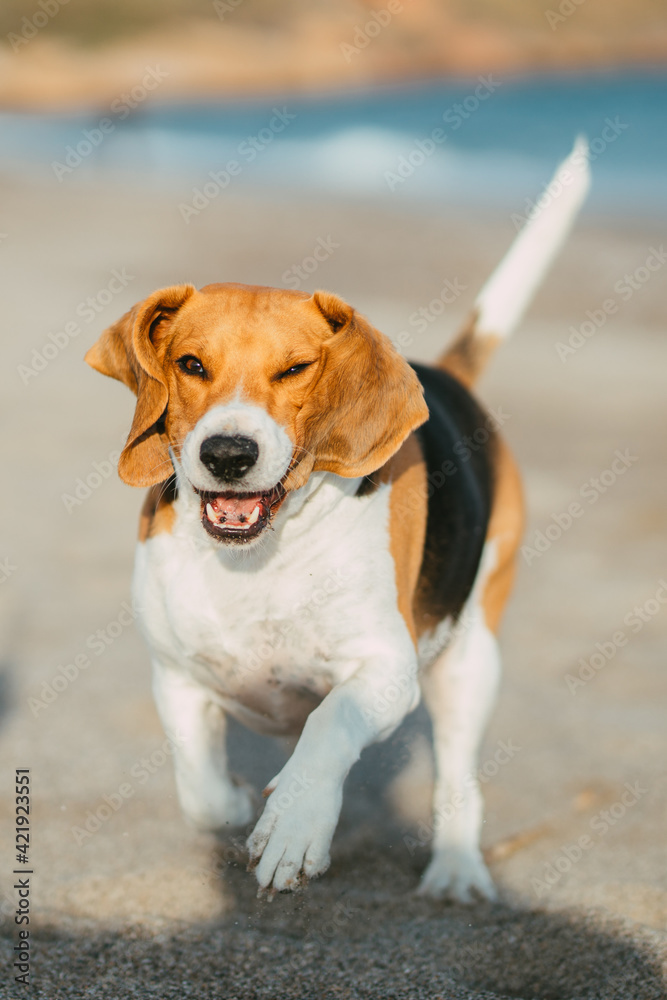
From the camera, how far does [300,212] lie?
1747cm

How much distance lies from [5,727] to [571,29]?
40.7 m

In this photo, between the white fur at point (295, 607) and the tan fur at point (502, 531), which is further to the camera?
the tan fur at point (502, 531)

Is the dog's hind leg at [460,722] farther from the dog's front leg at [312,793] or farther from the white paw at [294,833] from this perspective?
the white paw at [294,833]

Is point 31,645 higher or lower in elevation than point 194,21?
higher

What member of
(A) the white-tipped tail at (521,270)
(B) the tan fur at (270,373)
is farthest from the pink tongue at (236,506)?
(A) the white-tipped tail at (521,270)

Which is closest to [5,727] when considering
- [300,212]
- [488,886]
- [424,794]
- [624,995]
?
[424,794]

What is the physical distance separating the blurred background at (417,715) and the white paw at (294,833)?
0.46 metres

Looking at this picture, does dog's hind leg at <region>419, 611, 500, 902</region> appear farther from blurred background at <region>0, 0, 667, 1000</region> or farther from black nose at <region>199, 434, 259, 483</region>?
black nose at <region>199, 434, 259, 483</region>

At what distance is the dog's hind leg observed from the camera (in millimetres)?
4074

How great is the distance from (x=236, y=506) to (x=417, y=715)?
2.20 meters

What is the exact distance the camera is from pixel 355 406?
314 centimetres

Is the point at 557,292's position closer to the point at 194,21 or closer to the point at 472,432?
the point at 472,432

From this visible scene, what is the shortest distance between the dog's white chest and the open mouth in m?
0.25

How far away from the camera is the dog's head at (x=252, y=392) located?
9.45 ft
